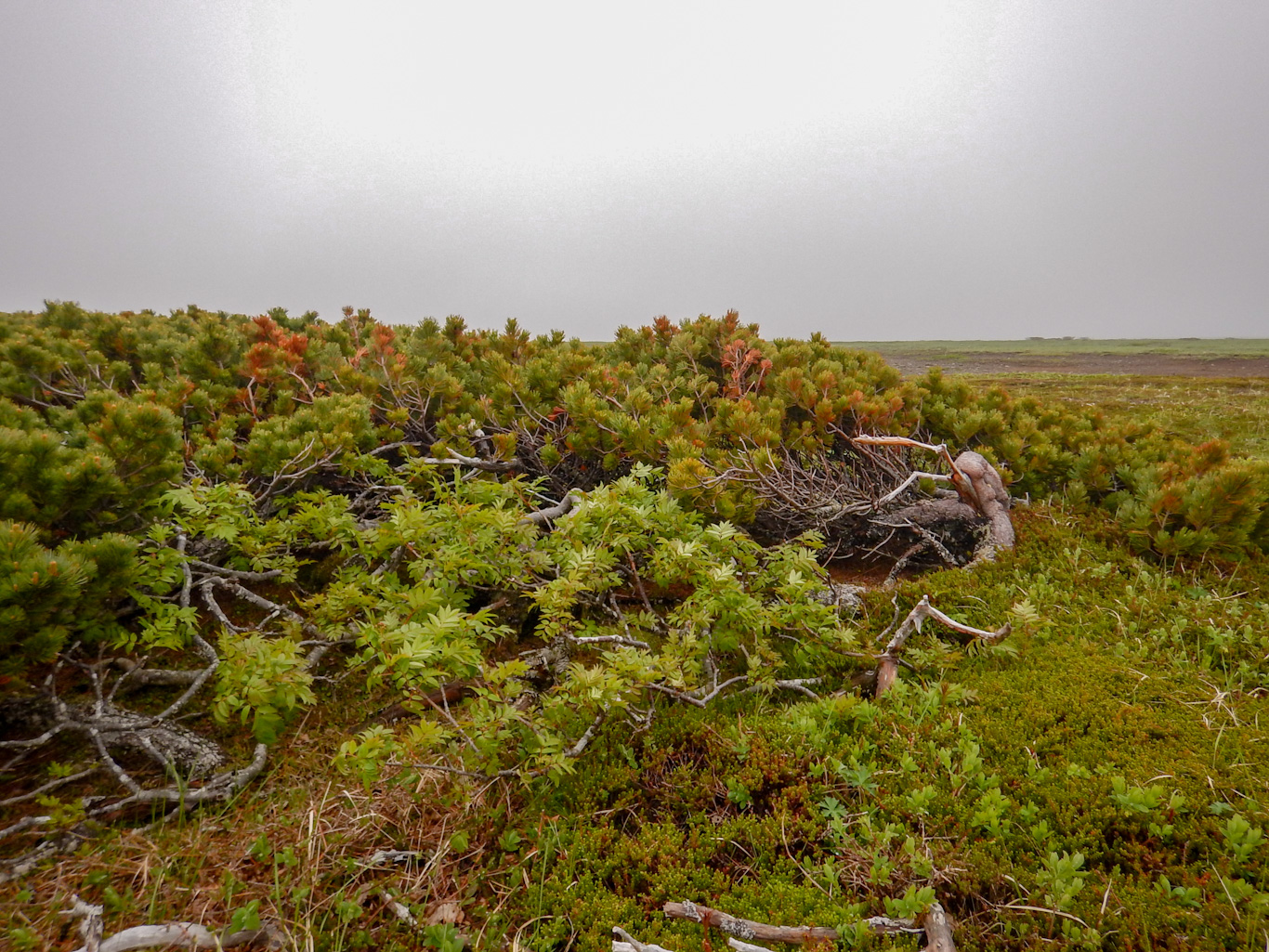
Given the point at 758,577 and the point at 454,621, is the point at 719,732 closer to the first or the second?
the point at 758,577

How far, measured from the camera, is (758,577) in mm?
3814

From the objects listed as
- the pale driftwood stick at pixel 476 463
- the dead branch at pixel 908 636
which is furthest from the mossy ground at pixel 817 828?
the pale driftwood stick at pixel 476 463

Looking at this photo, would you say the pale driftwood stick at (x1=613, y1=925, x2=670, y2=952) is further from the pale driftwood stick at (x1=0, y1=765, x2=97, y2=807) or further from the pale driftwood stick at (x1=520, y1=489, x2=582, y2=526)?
the pale driftwood stick at (x1=520, y1=489, x2=582, y2=526)

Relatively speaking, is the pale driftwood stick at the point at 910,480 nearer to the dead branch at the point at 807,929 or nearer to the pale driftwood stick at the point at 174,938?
the dead branch at the point at 807,929

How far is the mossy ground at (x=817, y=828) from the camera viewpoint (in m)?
2.13

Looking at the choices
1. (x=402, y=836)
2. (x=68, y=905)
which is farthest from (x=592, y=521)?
(x=68, y=905)

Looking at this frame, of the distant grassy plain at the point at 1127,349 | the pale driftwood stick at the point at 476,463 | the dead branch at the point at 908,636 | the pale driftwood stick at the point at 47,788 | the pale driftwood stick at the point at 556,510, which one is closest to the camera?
the pale driftwood stick at the point at 47,788

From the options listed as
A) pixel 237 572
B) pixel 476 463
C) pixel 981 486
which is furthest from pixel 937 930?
pixel 476 463

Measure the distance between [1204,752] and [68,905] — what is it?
491cm

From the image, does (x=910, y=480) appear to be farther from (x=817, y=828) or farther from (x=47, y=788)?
(x=47, y=788)

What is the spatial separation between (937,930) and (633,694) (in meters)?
1.43

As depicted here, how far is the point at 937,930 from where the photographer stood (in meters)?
2.03

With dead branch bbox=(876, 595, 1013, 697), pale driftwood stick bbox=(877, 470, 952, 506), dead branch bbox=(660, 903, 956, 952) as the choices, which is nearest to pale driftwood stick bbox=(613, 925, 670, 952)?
dead branch bbox=(660, 903, 956, 952)

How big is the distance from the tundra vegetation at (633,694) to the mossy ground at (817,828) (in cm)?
2
